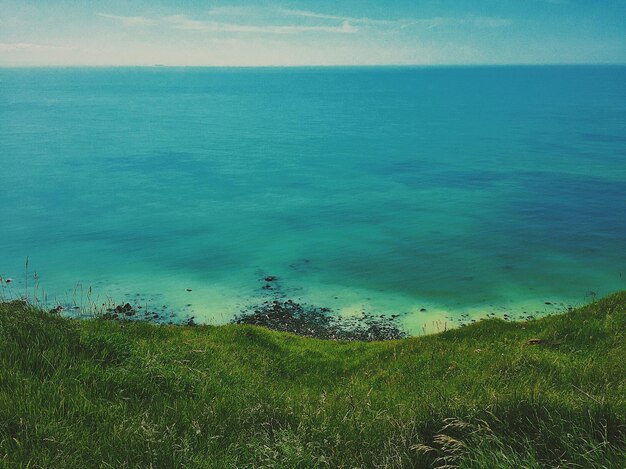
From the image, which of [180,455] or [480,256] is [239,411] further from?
[480,256]

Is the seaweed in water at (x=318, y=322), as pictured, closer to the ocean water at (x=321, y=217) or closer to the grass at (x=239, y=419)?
the ocean water at (x=321, y=217)

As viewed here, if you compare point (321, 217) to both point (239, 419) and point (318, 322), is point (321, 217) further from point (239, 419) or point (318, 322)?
point (239, 419)

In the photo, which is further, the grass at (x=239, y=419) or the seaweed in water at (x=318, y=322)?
the seaweed in water at (x=318, y=322)

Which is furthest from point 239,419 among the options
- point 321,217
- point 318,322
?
point 321,217

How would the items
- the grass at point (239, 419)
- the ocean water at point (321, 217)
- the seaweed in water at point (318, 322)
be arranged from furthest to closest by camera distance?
the ocean water at point (321, 217)
the seaweed in water at point (318, 322)
the grass at point (239, 419)

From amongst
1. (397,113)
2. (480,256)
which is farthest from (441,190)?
(397,113)

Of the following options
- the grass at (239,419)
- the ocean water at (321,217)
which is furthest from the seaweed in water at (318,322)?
the grass at (239,419)

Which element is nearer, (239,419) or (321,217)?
(239,419)

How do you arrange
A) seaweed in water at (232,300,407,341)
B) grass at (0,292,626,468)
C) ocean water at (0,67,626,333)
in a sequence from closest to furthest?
grass at (0,292,626,468), seaweed in water at (232,300,407,341), ocean water at (0,67,626,333)

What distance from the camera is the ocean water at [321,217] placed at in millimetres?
34719

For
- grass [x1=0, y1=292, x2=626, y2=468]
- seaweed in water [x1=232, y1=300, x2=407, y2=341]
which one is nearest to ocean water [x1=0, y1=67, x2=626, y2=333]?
seaweed in water [x1=232, y1=300, x2=407, y2=341]

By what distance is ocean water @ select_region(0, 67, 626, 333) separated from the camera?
3472cm

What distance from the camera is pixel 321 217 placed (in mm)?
57094

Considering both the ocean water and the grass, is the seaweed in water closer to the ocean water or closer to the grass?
the ocean water
